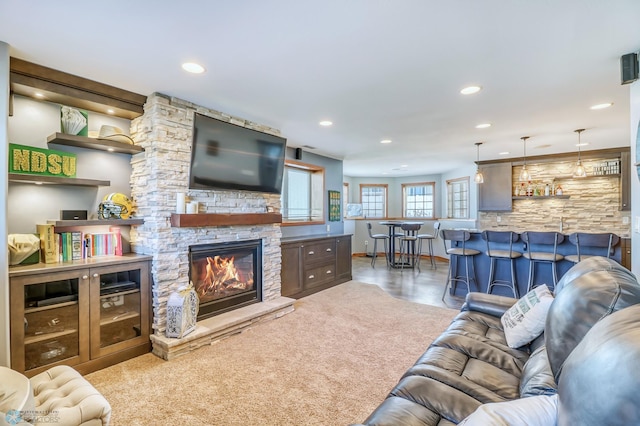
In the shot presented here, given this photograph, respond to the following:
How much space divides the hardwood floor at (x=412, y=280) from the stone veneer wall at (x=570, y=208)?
5.60 feet

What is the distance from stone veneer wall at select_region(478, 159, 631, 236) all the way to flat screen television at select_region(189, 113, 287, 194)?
5.07 m

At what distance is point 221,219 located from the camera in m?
3.24

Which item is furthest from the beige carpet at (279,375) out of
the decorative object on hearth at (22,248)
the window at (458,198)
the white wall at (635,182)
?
the window at (458,198)

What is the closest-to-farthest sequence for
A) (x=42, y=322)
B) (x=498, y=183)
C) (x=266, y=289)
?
(x=42, y=322) < (x=266, y=289) < (x=498, y=183)

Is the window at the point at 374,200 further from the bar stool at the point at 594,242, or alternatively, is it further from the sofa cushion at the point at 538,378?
the sofa cushion at the point at 538,378

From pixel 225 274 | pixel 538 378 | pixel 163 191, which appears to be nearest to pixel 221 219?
pixel 163 191

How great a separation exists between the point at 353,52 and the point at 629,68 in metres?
1.89

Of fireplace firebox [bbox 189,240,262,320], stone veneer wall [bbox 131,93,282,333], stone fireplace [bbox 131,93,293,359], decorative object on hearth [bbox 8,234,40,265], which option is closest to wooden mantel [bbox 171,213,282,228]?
stone fireplace [bbox 131,93,293,359]

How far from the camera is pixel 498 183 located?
6.31m

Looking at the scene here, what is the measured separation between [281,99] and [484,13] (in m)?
1.85

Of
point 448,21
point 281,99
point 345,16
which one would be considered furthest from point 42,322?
point 448,21

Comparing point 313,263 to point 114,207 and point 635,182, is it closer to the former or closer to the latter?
point 114,207

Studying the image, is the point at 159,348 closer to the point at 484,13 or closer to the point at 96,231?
the point at 96,231

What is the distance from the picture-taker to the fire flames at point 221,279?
133 inches
